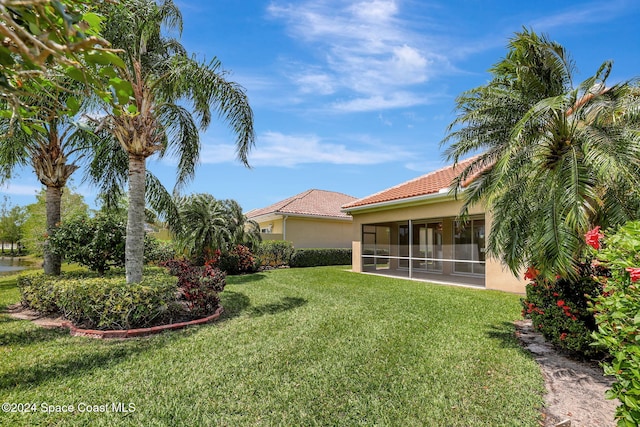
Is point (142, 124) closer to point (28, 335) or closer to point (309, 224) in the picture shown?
point (28, 335)

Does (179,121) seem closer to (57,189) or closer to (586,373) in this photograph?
(57,189)

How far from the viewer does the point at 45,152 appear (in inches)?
373

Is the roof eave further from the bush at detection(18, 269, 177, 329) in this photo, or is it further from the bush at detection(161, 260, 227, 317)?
the bush at detection(18, 269, 177, 329)

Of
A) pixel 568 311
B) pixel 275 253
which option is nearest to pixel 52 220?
pixel 275 253

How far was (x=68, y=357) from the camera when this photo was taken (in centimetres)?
518

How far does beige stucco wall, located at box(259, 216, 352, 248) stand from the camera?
22.7 metres

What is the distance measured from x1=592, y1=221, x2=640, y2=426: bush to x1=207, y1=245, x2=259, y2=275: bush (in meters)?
15.1

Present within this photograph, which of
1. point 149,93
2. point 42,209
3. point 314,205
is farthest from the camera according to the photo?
point 42,209

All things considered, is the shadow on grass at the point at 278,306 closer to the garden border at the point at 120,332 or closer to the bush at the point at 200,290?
the bush at the point at 200,290

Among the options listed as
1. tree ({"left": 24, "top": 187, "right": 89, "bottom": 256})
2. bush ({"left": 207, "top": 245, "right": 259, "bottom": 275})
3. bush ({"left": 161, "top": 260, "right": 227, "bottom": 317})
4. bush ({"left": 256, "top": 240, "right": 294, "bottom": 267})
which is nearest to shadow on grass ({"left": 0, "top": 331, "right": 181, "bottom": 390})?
bush ({"left": 161, "top": 260, "right": 227, "bottom": 317})

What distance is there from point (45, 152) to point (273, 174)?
7.82 m

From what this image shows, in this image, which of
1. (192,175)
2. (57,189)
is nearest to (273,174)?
(192,175)

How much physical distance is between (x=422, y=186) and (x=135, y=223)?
11.5m

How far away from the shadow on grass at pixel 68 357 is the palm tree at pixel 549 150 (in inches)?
264
